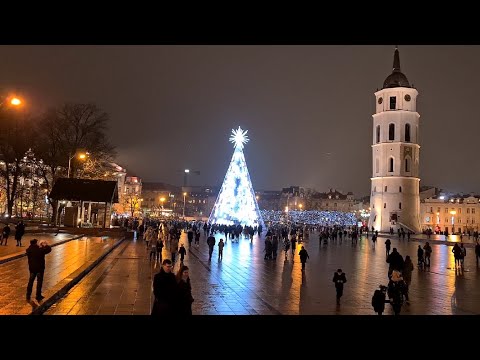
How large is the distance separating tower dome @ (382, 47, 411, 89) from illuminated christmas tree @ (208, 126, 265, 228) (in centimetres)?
3878

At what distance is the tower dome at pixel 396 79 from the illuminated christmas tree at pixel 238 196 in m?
38.8

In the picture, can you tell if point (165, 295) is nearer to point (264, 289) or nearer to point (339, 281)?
point (339, 281)

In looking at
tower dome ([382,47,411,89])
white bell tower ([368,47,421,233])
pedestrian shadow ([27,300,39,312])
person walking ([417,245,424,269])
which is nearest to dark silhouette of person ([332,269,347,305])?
pedestrian shadow ([27,300,39,312])

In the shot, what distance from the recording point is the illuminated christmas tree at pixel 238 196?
2238 inches

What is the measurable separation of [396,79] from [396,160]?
1364 cm

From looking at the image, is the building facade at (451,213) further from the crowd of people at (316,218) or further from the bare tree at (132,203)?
the bare tree at (132,203)

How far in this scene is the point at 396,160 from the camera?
8325 centimetres

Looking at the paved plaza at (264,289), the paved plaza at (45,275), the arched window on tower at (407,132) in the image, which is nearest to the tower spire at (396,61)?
the arched window on tower at (407,132)

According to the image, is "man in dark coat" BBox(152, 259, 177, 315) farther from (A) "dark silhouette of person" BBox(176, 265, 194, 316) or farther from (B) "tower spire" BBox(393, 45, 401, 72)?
(B) "tower spire" BBox(393, 45, 401, 72)

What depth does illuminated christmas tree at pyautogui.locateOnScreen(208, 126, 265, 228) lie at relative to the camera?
56844 millimetres

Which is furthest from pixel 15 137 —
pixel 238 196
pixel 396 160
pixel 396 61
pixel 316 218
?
pixel 316 218

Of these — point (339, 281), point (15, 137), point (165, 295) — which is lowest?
point (339, 281)
